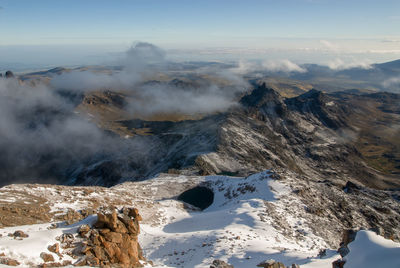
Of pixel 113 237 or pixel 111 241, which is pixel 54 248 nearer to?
pixel 111 241

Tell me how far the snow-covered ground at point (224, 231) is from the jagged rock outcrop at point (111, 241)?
4.53 feet

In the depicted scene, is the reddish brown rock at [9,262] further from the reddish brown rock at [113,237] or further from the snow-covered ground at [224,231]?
the reddish brown rock at [113,237]

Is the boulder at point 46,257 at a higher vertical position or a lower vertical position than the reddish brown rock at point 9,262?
lower

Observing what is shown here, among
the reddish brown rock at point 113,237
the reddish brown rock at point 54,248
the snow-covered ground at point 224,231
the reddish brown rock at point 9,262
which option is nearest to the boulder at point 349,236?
the snow-covered ground at point 224,231

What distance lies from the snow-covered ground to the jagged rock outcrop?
138 cm

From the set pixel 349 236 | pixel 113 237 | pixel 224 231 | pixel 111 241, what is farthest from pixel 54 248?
pixel 349 236

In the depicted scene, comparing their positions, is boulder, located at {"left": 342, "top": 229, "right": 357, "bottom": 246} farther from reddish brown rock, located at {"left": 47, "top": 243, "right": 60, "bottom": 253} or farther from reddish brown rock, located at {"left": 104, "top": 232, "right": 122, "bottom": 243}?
reddish brown rock, located at {"left": 47, "top": 243, "right": 60, "bottom": 253}

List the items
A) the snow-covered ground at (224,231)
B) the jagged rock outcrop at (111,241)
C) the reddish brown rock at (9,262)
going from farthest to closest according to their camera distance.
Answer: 1. the jagged rock outcrop at (111,241)
2. the snow-covered ground at (224,231)
3. the reddish brown rock at (9,262)

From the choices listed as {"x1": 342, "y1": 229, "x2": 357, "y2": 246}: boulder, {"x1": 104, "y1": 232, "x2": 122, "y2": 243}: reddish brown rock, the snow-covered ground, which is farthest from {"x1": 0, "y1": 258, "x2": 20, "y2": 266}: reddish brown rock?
{"x1": 342, "y1": 229, "x2": 357, "y2": 246}: boulder

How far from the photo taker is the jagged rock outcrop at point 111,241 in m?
15.6

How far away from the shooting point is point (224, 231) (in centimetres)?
2561

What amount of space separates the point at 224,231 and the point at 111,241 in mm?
12342

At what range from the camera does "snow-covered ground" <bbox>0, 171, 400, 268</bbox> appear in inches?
604

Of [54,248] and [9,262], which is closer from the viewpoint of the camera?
[9,262]
